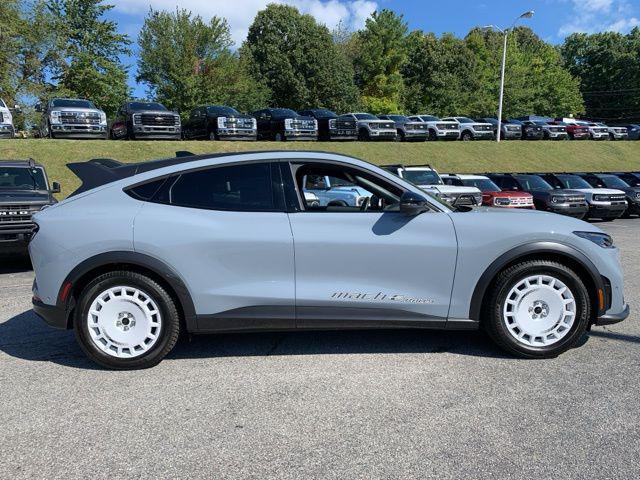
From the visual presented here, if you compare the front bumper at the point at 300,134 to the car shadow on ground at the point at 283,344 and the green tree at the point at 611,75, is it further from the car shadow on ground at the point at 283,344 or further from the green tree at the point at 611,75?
the green tree at the point at 611,75

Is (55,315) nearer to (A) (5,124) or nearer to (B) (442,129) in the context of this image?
(A) (5,124)

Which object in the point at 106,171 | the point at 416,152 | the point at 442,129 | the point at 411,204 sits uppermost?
the point at 442,129

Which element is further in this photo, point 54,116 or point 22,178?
point 54,116

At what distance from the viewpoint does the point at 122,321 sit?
3.92 metres

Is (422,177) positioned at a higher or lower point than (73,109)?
lower

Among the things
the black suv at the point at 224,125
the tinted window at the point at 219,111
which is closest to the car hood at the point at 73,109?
the black suv at the point at 224,125

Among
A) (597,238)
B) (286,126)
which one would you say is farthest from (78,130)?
(597,238)

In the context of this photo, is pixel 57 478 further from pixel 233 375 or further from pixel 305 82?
pixel 305 82

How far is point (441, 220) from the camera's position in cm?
397

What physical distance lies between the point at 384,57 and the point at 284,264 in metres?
49.0

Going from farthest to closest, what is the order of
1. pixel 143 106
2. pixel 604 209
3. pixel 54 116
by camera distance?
pixel 143 106 < pixel 54 116 < pixel 604 209

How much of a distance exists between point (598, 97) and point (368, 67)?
140ft

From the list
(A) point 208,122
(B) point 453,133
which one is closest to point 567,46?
(B) point 453,133

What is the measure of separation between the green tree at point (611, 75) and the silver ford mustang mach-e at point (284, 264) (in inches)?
3053
